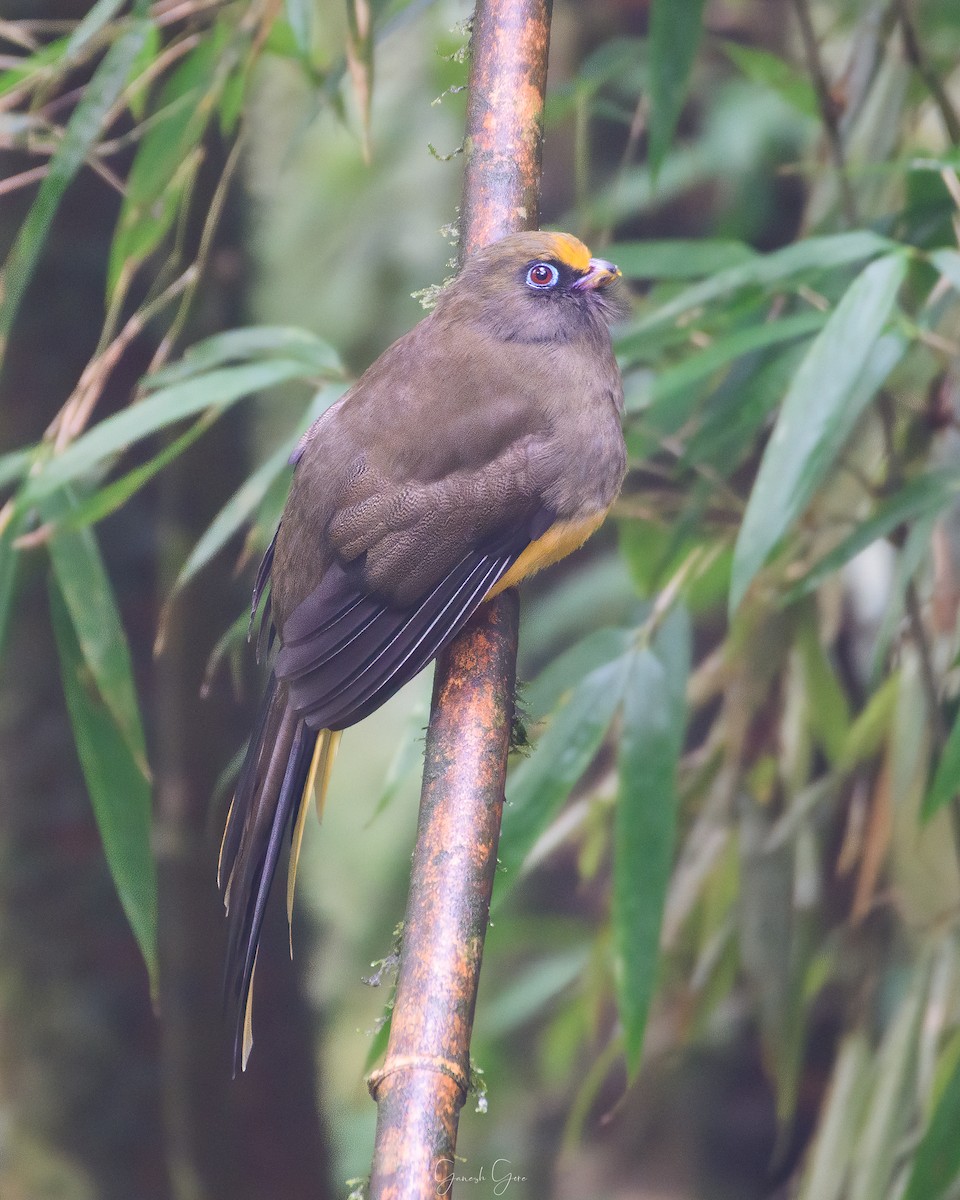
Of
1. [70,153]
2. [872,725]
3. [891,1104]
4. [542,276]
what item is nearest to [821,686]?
[872,725]

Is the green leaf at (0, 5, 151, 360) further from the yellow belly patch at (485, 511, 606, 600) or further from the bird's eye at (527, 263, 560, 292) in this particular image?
the yellow belly patch at (485, 511, 606, 600)

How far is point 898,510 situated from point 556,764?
508mm

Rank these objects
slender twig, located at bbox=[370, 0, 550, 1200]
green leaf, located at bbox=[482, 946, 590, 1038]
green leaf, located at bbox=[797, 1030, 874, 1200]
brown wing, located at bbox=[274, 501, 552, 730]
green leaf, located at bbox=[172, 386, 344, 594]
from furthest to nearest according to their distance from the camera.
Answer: green leaf, located at bbox=[482, 946, 590, 1038] < green leaf, located at bbox=[797, 1030, 874, 1200] < green leaf, located at bbox=[172, 386, 344, 594] < brown wing, located at bbox=[274, 501, 552, 730] < slender twig, located at bbox=[370, 0, 550, 1200]

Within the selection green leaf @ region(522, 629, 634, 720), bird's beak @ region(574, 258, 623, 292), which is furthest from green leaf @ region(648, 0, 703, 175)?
green leaf @ region(522, 629, 634, 720)

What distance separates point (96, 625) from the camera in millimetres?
1714

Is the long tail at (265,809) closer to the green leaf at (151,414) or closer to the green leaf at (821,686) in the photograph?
the green leaf at (151,414)

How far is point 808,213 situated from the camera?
2264 mm

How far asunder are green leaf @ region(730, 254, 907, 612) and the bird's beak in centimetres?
28

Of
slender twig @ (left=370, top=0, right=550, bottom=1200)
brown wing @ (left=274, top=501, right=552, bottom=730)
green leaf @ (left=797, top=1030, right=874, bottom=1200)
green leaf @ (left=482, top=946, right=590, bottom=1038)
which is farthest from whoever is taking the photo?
green leaf @ (left=482, top=946, right=590, bottom=1038)

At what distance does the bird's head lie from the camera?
1610 mm

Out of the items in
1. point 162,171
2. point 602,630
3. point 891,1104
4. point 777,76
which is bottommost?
point 891,1104

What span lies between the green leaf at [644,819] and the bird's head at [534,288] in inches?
16.2

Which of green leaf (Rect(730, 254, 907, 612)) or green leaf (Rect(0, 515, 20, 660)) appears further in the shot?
green leaf (Rect(0, 515, 20, 660))

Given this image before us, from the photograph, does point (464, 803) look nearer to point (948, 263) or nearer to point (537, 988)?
point (948, 263)
